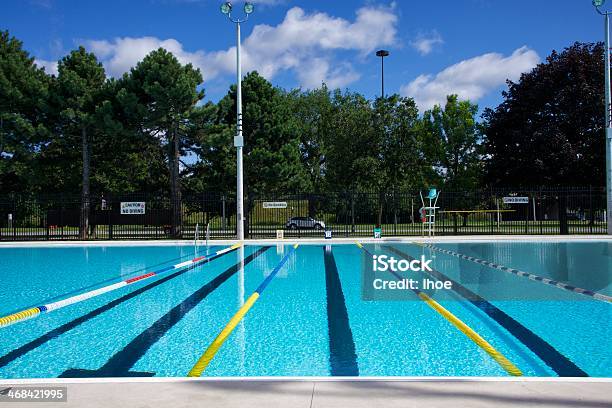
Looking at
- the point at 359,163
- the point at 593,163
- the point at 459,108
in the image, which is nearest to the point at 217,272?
the point at 359,163

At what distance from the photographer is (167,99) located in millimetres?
28078

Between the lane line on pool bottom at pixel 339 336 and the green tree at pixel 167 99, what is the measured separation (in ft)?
65.3

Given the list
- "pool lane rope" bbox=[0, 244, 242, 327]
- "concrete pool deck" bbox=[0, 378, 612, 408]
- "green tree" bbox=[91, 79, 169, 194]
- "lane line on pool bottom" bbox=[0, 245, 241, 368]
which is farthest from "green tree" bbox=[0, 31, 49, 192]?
"concrete pool deck" bbox=[0, 378, 612, 408]

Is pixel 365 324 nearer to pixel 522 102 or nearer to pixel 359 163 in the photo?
pixel 359 163

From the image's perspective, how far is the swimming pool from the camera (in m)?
5.28

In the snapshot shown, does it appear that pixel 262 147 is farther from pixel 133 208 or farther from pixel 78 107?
pixel 78 107

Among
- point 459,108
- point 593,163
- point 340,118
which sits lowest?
point 593,163

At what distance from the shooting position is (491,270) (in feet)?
44.6

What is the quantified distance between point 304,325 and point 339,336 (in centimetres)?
84

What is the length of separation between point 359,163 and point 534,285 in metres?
27.2

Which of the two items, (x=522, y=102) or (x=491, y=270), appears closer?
(x=491, y=270)

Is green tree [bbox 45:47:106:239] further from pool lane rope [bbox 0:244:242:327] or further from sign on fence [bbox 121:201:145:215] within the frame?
pool lane rope [bbox 0:244:242:327]

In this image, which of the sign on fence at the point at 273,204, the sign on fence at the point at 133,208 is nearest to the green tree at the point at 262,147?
the sign on fence at the point at 273,204

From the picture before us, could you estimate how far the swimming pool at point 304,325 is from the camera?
208 inches
